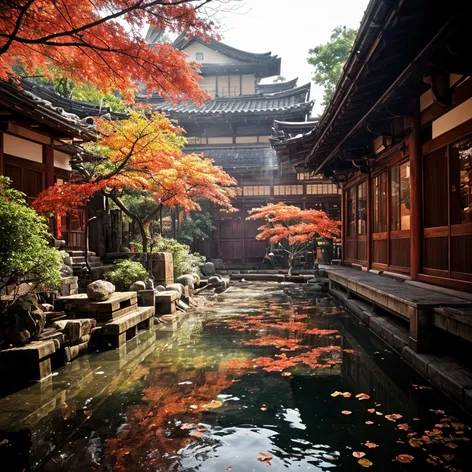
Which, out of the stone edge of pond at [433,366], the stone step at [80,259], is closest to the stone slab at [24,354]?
the stone edge of pond at [433,366]

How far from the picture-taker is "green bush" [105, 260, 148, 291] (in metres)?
10.6

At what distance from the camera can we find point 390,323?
7.21 m

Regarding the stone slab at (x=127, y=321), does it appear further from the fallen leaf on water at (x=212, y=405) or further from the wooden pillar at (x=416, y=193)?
the wooden pillar at (x=416, y=193)

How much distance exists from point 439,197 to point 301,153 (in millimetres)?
7582

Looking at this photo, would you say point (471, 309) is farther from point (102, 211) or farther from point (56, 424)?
point (102, 211)


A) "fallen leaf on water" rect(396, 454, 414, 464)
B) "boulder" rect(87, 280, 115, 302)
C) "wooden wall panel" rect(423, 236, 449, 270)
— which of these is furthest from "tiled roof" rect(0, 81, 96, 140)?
"fallen leaf on water" rect(396, 454, 414, 464)

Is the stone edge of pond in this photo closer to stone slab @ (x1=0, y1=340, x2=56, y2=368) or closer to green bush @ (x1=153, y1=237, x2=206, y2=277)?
stone slab @ (x1=0, y1=340, x2=56, y2=368)

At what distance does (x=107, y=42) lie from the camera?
5598mm

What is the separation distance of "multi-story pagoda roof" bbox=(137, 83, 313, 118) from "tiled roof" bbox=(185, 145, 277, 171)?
2309mm

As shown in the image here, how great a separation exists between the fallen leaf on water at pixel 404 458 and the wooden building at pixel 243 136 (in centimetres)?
1710

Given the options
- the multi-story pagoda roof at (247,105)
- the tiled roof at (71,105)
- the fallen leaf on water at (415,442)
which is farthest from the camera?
the multi-story pagoda roof at (247,105)

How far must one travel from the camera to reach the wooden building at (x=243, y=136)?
79.4 ft

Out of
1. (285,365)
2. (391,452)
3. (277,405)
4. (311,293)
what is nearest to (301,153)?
(311,293)

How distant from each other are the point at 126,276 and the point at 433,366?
8030 millimetres
